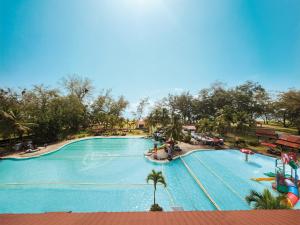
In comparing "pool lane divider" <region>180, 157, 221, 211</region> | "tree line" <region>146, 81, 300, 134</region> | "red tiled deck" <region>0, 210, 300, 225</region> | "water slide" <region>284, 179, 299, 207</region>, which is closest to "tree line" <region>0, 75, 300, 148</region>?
"tree line" <region>146, 81, 300, 134</region>

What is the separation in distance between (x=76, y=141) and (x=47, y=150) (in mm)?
7006

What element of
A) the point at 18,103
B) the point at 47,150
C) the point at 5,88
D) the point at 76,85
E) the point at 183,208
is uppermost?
the point at 76,85

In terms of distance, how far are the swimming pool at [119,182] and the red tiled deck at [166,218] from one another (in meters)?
7.39

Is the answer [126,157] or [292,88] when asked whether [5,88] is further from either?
[292,88]

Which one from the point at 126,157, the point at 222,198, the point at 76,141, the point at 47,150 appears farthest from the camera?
the point at 76,141

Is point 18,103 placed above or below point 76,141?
above

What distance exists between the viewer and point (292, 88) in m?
39.2

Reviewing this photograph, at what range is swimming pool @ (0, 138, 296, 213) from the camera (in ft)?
39.9

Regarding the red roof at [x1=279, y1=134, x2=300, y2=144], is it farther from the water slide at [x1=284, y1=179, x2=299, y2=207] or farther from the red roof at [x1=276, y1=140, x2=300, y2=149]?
the water slide at [x1=284, y1=179, x2=299, y2=207]

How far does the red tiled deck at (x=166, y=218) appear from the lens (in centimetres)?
453

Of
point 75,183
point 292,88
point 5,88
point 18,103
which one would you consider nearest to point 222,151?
point 75,183

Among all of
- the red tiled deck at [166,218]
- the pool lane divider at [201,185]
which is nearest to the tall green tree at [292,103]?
the pool lane divider at [201,185]

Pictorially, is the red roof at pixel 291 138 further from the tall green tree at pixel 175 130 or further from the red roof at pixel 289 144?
the tall green tree at pixel 175 130

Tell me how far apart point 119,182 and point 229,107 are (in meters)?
32.9
